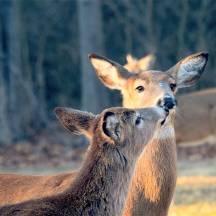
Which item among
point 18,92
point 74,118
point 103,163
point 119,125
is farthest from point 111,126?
point 18,92

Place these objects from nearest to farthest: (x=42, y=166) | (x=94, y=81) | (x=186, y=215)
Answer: (x=186, y=215)
(x=42, y=166)
(x=94, y=81)

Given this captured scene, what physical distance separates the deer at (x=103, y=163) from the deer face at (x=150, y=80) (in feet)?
3.21

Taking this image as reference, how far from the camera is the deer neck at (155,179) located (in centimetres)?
827

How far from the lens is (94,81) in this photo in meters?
22.6

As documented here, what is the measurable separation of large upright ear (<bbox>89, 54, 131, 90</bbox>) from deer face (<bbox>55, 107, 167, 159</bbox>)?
174 centimetres

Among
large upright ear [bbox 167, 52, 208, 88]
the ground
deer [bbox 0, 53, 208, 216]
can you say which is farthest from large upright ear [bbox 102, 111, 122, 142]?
the ground

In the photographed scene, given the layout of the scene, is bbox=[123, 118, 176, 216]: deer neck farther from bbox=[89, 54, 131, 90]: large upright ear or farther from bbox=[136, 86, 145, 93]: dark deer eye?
bbox=[89, 54, 131, 90]: large upright ear

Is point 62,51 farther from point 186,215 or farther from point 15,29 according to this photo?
point 186,215

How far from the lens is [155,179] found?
8.52 meters

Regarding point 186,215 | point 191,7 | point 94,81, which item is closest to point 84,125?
point 186,215

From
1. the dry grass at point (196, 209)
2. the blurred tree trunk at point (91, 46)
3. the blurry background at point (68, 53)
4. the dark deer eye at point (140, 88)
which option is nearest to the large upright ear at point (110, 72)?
the dark deer eye at point (140, 88)

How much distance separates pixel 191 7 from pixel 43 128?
5265mm

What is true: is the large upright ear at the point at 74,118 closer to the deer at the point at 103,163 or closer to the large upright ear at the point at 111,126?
the deer at the point at 103,163

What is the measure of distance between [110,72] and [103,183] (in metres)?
2.67
